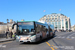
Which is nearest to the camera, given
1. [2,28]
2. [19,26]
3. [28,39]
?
[28,39]

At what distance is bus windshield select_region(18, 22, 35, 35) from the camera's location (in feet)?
43.2

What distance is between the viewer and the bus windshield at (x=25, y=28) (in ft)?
43.2

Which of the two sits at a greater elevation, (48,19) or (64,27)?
(48,19)

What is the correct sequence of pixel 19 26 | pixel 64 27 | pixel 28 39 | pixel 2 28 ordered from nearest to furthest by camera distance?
1. pixel 28 39
2. pixel 19 26
3. pixel 2 28
4. pixel 64 27

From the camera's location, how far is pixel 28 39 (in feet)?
42.3

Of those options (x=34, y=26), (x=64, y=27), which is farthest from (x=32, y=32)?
(x=64, y=27)

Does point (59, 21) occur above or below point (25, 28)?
above

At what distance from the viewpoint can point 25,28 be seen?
13383 millimetres

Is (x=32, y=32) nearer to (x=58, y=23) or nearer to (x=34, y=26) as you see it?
(x=34, y=26)

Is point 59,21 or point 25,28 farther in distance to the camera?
point 59,21

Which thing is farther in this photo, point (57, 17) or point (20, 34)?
Result: point (57, 17)

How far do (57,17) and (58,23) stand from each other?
26.1 ft

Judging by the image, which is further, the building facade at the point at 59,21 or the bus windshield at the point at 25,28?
the building facade at the point at 59,21

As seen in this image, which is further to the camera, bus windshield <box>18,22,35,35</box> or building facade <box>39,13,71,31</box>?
building facade <box>39,13,71,31</box>
